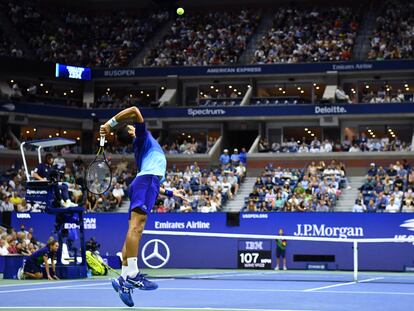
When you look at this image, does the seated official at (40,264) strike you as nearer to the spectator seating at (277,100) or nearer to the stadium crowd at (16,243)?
the stadium crowd at (16,243)

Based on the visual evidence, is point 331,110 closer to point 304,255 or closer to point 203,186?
point 203,186

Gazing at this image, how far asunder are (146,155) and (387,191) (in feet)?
80.0

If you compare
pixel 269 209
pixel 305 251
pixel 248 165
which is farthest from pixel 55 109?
pixel 305 251

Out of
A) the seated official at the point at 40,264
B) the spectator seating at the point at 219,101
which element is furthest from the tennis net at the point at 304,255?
the spectator seating at the point at 219,101

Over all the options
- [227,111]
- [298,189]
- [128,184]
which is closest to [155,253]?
[298,189]

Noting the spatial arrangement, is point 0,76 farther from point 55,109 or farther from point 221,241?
point 221,241

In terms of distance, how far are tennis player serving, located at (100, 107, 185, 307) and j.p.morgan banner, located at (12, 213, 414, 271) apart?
19066mm

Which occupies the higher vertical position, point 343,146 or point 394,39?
point 394,39

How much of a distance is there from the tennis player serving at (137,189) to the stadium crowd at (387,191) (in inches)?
841

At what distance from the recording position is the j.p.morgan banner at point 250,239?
1098 inches

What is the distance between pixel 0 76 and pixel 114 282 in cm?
4136

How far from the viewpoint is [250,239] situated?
29.6 m

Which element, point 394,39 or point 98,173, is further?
point 394,39

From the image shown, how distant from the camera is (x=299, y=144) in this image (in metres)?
45.9
